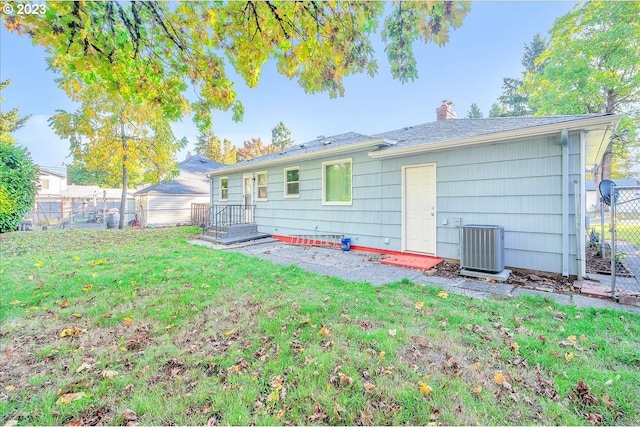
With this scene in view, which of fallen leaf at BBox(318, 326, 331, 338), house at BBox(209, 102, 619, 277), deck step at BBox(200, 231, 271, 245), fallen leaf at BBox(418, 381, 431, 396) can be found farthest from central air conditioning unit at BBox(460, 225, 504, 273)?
deck step at BBox(200, 231, 271, 245)

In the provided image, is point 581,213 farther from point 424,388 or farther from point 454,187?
point 424,388

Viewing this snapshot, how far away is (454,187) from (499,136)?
128 centimetres

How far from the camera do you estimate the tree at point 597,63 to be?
12398 mm

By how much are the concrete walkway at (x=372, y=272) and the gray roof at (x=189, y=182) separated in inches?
498

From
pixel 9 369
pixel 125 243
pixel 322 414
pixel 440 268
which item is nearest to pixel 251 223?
pixel 125 243

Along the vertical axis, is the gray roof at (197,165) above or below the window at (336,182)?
above

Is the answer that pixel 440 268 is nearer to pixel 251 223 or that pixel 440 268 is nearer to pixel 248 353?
pixel 248 353

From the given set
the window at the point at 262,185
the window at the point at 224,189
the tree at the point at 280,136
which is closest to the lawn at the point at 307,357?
the window at the point at 262,185

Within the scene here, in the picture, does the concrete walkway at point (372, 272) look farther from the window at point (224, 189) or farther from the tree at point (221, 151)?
the tree at point (221, 151)

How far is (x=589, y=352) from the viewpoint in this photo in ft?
8.27

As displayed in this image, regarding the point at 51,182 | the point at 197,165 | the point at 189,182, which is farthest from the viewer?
the point at 51,182

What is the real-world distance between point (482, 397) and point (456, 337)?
0.86 meters

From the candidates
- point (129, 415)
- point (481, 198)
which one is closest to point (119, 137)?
point (129, 415)

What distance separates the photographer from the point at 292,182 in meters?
9.95
